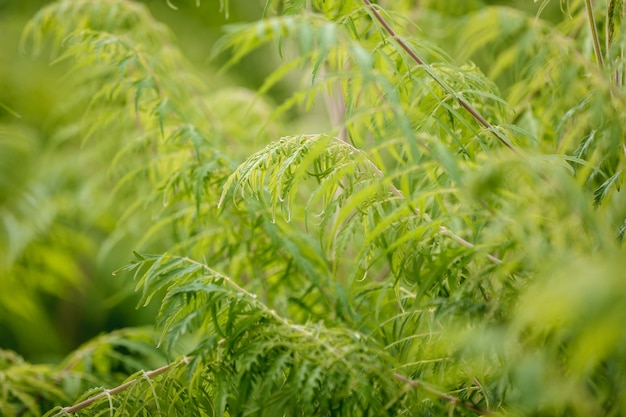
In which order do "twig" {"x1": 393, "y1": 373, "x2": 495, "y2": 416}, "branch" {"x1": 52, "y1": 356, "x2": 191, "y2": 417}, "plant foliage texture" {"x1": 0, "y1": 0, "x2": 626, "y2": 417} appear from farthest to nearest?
"branch" {"x1": 52, "y1": 356, "x2": 191, "y2": 417}
"twig" {"x1": 393, "y1": 373, "x2": 495, "y2": 416}
"plant foliage texture" {"x1": 0, "y1": 0, "x2": 626, "y2": 417}

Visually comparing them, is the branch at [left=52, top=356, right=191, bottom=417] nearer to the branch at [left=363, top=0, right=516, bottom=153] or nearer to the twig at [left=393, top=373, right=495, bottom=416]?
the twig at [left=393, top=373, right=495, bottom=416]

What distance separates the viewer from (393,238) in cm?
82

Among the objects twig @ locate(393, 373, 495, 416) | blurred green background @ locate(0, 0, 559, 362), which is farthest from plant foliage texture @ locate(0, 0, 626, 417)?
blurred green background @ locate(0, 0, 559, 362)

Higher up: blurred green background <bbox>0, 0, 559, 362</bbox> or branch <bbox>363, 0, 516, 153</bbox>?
branch <bbox>363, 0, 516, 153</bbox>

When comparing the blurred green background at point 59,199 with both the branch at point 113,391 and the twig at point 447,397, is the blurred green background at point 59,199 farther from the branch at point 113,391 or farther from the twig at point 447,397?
the twig at point 447,397

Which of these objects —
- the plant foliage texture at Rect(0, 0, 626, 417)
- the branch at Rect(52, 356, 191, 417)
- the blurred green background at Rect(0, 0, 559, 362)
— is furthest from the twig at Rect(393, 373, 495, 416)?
the blurred green background at Rect(0, 0, 559, 362)

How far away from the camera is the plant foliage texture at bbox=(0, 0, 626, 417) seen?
577 mm

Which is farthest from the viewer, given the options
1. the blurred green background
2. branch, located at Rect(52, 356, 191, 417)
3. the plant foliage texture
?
the blurred green background

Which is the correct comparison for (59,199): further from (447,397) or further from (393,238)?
(447,397)

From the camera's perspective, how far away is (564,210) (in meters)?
0.58

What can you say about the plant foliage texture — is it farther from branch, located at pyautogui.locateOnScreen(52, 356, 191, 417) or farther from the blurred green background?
the blurred green background

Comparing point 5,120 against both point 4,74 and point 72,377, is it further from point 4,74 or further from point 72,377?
point 72,377

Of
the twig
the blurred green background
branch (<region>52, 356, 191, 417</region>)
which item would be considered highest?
the twig

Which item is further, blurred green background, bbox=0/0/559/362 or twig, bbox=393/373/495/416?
blurred green background, bbox=0/0/559/362
